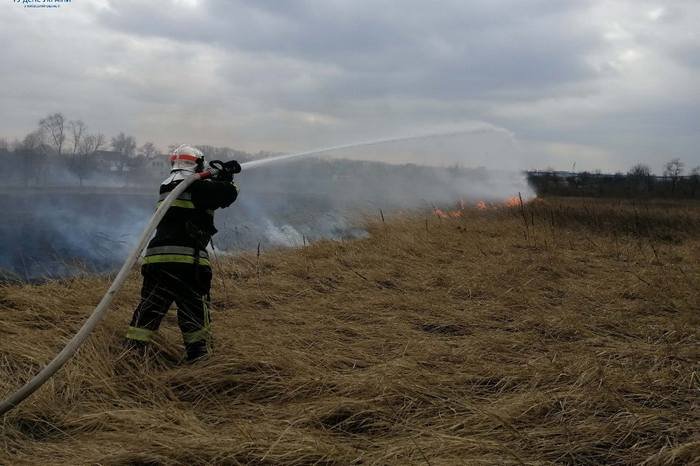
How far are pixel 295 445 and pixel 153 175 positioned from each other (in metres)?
18.9

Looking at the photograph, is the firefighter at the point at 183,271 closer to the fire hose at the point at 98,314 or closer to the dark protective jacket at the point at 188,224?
the dark protective jacket at the point at 188,224

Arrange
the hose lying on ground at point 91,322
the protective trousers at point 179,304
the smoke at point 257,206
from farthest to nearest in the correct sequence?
the smoke at point 257,206
the protective trousers at point 179,304
the hose lying on ground at point 91,322

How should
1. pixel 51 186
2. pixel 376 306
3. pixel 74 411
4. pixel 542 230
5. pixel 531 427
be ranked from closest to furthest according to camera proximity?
pixel 531 427
pixel 74 411
pixel 376 306
pixel 542 230
pixel 51 186

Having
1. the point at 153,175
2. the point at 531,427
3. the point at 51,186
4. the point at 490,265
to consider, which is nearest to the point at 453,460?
the point at 531,427

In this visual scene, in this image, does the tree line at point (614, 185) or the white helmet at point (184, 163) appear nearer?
the white helmet at point (184, 163)

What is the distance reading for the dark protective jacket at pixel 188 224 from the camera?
3.73m

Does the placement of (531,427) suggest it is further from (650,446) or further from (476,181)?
(476,181)

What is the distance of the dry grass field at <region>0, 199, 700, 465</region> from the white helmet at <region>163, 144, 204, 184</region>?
1186 millimetres

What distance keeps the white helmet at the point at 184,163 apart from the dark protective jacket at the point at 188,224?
0.25 ft

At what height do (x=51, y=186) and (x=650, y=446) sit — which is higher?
(x=51, y=186)

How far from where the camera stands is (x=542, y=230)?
10062mm

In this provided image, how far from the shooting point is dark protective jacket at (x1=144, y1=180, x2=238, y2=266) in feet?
12.2

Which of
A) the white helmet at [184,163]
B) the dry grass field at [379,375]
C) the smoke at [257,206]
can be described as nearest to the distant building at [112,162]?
the smoke at [257,206]

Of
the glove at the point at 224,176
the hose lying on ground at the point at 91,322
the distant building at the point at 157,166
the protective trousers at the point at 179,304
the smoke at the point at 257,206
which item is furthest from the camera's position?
the distant building at the point at 157,166
